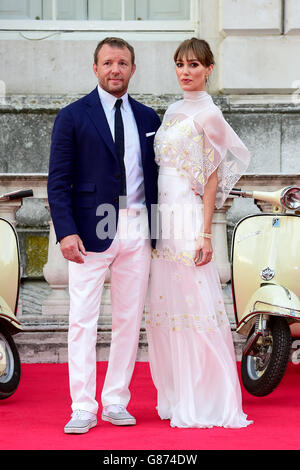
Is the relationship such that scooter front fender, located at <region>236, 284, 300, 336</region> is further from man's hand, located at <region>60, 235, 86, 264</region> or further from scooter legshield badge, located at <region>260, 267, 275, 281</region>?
Result: man's hand, located at <region>60, 235, 86, 264</region>

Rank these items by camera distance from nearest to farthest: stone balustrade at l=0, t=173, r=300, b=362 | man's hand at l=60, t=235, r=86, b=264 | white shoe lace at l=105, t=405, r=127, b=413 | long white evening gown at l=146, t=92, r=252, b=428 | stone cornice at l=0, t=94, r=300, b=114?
man's hand at l=60, t=235, r=86, b=264
white shoe lace at l=105, t=405, r=127, b=413
long white evening gown at l=146, t=92, r=252, b=428
stone balustrade at l=0, t=173, r=300, b=362
stone cornice at l=0, t=94, r=300, b=114

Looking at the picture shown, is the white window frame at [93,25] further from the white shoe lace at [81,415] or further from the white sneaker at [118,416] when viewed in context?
the white shoe lace at [81,415]

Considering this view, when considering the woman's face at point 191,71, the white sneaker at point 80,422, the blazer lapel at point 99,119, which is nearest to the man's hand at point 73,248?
the blazer lapel at point 99,119

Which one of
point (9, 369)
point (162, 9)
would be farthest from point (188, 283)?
point (162, 9)

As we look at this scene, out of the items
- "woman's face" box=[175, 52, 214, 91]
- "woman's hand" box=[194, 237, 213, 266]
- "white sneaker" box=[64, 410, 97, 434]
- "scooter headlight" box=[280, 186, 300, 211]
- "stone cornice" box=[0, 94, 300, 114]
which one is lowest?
"white sneaker" box=[64, 410, 97, 434]

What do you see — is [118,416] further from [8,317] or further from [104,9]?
[104,9]

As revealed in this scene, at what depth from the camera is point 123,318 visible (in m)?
4.02

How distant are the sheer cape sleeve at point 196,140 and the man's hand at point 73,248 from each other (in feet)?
1.74

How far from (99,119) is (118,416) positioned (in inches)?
47.0

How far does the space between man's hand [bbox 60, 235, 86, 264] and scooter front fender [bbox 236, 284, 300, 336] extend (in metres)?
0.92

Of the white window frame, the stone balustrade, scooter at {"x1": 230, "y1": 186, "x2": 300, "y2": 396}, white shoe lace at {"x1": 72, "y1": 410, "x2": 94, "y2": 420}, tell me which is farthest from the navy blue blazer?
the white window frame

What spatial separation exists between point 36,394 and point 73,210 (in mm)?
1159

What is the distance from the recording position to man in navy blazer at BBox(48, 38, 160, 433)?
3855 millimetres

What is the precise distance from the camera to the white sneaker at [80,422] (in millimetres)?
3699
